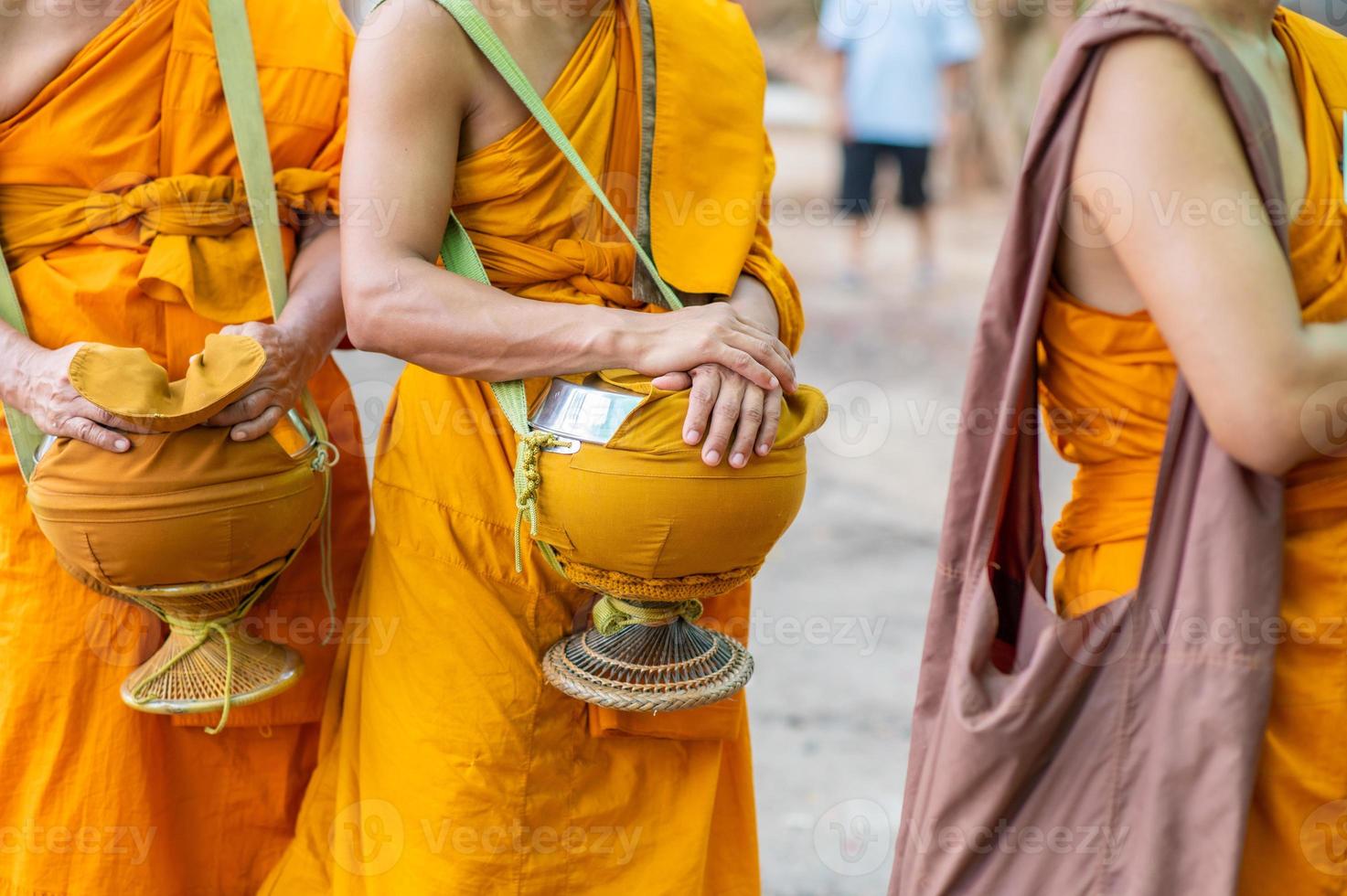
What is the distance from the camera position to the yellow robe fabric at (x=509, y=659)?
215 centimetres

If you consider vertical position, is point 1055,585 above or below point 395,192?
below

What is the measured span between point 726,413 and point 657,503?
0.16 meters

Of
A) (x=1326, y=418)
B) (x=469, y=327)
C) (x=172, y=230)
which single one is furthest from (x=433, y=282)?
(x=1326, y=418)

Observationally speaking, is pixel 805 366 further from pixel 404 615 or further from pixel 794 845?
pixel 404 615

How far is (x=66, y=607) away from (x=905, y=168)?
26.4 feet

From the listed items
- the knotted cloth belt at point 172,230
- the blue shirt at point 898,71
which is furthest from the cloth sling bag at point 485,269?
the blue shirt at point 898,71

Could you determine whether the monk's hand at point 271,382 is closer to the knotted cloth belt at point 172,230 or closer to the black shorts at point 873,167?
the knotted cloth belt at point 172,230

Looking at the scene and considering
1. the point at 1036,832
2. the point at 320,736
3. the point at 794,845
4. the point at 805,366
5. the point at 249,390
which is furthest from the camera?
the point at 805,366

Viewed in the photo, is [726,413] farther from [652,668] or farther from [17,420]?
[17,420]

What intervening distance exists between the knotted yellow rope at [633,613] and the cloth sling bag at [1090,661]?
0.44 metres

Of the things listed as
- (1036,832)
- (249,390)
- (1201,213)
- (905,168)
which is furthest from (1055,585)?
(905,168)

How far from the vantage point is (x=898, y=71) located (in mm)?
9438

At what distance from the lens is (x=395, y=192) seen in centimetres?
196

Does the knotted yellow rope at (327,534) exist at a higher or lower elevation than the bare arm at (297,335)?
lower
